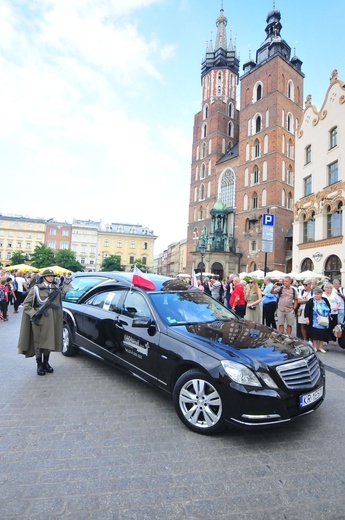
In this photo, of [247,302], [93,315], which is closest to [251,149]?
[247,302]

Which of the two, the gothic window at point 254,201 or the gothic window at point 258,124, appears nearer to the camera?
the gothic window at point 254,201

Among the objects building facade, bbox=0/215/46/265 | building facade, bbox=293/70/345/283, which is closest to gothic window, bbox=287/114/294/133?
building facade, bbox=293/70/345/283

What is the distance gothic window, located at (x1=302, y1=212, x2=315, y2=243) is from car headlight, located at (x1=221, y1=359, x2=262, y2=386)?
23654mm

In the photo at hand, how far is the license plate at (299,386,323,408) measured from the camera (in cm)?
334

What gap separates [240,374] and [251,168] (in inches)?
1719

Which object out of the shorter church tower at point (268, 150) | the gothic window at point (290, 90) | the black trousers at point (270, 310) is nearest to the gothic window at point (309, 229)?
the shorter church tower at point (268, 150)

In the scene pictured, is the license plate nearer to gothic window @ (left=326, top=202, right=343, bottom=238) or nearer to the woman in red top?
the woman in red top

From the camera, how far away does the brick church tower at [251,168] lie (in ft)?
132

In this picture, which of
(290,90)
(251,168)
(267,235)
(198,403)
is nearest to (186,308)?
(198,403)

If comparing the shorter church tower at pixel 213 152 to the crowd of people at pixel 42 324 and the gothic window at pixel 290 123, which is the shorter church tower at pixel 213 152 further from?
the crowd of people at pixel 42 324

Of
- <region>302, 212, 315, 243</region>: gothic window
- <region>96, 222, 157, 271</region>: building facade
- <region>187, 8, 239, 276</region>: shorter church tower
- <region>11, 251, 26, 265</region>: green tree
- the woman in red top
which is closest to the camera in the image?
the woman in red top

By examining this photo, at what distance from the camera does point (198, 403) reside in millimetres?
3514

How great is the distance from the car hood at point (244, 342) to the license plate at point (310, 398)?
405mm

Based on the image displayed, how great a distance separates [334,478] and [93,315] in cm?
410
